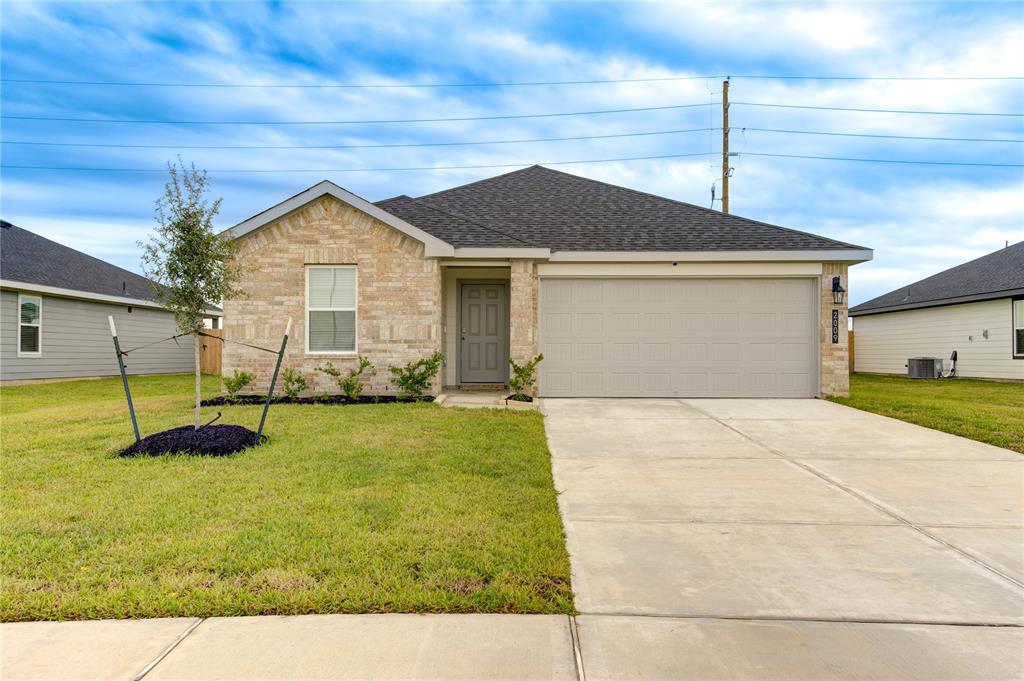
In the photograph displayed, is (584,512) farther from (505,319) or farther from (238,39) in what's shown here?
(238,39)

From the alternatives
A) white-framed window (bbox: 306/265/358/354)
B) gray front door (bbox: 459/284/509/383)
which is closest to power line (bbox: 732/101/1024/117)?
gray front door (bbox: 459/284/509/383)

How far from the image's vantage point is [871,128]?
68.9 ft

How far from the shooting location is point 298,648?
2.47 meters

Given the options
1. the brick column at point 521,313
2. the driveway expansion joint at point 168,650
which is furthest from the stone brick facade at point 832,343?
the driveway expansion joint at point 168,650

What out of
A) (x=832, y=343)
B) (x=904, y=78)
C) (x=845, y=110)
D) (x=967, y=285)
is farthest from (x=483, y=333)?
(x=845, y=110)

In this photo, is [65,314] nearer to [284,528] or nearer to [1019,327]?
[284,528]

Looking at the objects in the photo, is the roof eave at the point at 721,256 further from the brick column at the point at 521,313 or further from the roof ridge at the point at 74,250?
the roof ridge at the point at 74,250

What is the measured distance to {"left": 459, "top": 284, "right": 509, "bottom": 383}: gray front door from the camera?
13.0m

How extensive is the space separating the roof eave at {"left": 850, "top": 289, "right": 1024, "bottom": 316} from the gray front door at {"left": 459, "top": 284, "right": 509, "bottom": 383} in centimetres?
1390

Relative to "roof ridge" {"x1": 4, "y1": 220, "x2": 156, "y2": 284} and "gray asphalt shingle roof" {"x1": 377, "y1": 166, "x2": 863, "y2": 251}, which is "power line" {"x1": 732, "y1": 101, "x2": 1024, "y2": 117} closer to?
"gray asphalt shingle roof" {"x1": 377, "y1": 166, "x2": 863, "y2": 251}

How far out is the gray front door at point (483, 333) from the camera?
12969mm

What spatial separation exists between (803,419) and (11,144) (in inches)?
1123

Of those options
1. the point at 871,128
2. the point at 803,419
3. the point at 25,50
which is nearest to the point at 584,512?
the point at 803,419

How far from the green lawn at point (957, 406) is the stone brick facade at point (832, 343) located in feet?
1.16
